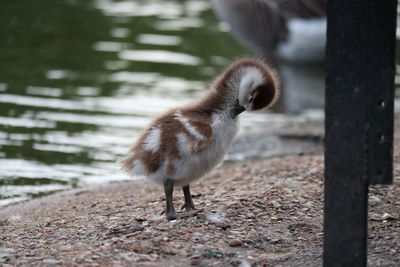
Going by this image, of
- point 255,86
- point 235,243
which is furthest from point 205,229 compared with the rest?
point 255,86

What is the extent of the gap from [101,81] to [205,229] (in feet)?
23.0

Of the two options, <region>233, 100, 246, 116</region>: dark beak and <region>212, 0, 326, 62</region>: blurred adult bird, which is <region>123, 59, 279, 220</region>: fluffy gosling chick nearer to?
<region>233, 100, 246, 116</region>: dark beak

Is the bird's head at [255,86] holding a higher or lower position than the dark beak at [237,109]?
higher

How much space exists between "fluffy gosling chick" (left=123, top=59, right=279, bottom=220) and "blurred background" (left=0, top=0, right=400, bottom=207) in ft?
7.82

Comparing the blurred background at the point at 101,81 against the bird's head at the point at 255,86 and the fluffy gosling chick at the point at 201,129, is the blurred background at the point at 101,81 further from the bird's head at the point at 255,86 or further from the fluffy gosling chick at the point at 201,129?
the bird's head at the point at 255,86

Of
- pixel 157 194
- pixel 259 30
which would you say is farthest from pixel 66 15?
pixel 157 194

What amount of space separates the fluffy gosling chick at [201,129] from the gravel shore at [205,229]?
0.95 ft

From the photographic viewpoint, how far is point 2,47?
513 inches

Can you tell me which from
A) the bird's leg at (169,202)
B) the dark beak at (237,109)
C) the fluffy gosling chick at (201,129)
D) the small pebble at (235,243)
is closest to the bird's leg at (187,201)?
the fluffy gosling chick at (201,129)

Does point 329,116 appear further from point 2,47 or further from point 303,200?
point 2,47

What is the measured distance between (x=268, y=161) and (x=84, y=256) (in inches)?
148

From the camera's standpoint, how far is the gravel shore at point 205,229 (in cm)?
426

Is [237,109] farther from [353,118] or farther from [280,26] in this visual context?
[280,26]

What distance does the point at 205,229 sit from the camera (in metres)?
4.67
